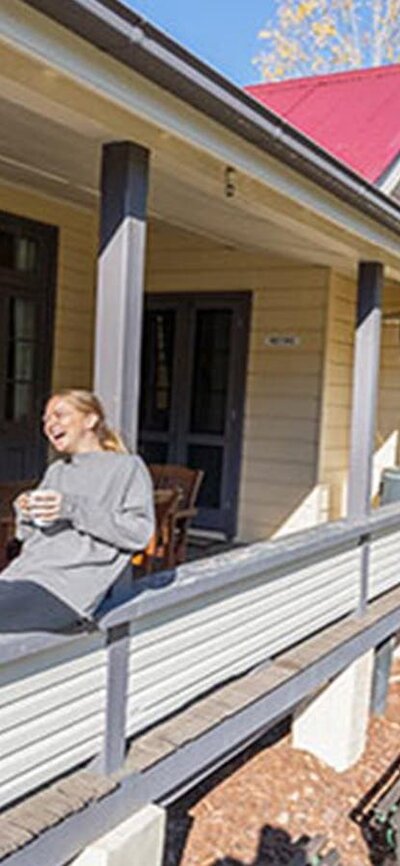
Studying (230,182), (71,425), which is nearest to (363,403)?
(230,182)

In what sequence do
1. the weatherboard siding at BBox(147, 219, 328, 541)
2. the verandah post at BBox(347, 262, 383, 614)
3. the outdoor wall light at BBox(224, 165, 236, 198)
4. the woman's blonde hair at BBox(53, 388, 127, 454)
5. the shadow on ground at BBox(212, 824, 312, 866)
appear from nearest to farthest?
1. the woman's blonde hair at BBox(53, 388, 127, 454)
2. the outdoor wall light at BBox(224, 165, 236, 198)
3. the shadow on ground at BBox(212, 824, 312, 866)
4. the verandah post at BBox(347, 262, 383, 614)
5. the weatherboard siding at BBox(147, 219, 328, 541)

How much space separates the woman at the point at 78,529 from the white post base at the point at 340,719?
3.17 m

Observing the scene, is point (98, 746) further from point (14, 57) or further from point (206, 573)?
point (14, 57)

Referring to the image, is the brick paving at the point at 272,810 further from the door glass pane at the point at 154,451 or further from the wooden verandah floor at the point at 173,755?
the door glass pane at the point at 154,451

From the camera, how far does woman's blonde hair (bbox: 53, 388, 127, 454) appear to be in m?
2.61

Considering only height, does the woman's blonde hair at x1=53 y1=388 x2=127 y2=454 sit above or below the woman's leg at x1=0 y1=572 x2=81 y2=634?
above

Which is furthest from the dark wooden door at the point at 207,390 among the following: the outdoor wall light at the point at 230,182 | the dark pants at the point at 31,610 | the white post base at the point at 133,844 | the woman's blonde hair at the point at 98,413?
the dark pants at the point at 31,610

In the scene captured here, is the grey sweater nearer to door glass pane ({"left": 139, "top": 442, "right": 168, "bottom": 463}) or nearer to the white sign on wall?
the white sign on wall

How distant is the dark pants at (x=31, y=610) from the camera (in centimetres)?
239

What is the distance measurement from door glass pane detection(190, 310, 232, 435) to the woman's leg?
4.87m

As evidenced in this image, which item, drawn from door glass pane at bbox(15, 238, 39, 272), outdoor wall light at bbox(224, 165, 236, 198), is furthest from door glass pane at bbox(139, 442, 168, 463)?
outdoor wall light at bbox(224, 165, 236, 198)

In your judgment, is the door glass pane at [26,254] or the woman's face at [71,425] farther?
the door glass pane at [26,254]

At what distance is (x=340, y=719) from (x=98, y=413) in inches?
136

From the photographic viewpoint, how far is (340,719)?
5.38 m
